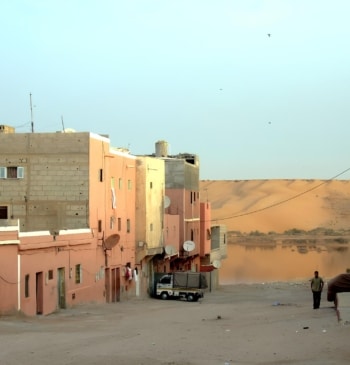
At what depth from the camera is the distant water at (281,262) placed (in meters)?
64.8

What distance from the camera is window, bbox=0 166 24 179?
109 feet

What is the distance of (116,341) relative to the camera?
16.1 metres

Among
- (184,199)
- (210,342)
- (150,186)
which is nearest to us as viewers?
(210,342)

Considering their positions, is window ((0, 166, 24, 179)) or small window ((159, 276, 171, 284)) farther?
small window ((159, 276, 171, 284))

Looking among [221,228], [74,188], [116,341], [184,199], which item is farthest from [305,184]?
[116,341]

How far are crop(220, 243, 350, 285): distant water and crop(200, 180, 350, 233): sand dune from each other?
22343 millimetres

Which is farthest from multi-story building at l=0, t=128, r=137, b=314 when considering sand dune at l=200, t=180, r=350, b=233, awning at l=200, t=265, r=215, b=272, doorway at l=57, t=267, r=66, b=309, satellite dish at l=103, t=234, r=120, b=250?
sand dune at l=200, t=180, r=350, b=233

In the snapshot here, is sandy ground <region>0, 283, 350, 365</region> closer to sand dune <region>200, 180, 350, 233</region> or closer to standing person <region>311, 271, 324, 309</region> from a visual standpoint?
standing person <region>311, 271, 324, 309</region>

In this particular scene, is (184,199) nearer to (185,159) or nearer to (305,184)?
(185,159)

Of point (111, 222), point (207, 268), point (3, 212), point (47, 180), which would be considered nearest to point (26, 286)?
point (47, 180)

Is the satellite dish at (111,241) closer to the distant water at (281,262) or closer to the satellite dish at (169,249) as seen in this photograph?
the satellite dish at (169,249)

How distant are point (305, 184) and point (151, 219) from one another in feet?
489

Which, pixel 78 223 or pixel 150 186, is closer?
pixel 78 223

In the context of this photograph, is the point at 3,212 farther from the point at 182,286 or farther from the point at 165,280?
the point at 182,286
